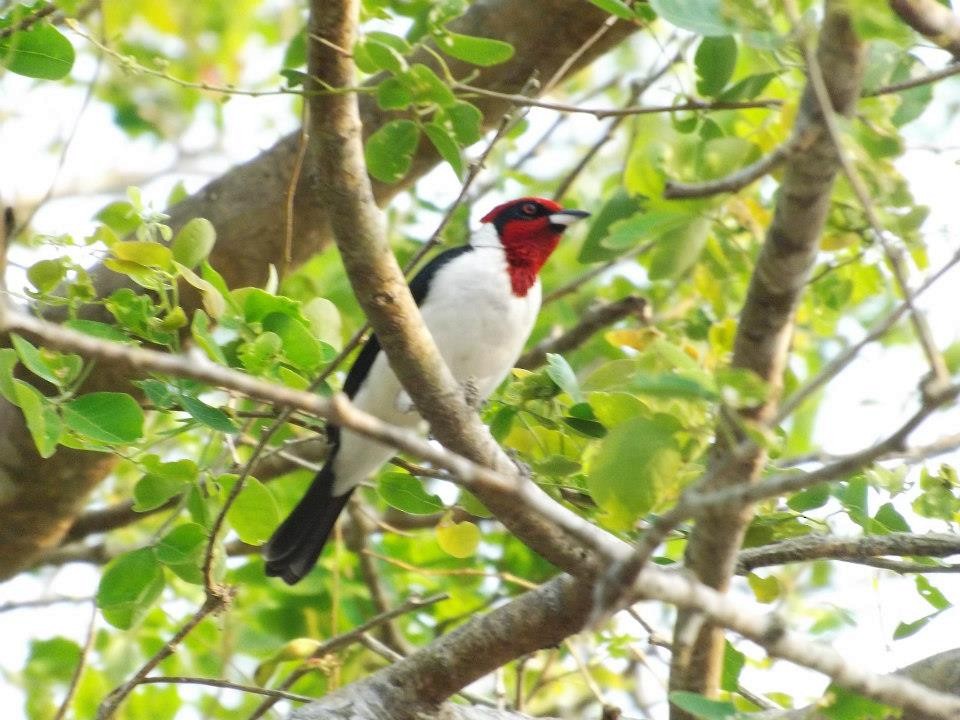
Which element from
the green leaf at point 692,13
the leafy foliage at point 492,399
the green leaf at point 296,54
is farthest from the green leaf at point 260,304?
the green leaf at point 296,54

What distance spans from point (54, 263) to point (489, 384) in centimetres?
158

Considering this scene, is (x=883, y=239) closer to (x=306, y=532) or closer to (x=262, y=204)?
(x=262, y=204)

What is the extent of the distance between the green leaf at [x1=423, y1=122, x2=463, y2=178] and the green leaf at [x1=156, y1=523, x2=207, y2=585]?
1033 mm

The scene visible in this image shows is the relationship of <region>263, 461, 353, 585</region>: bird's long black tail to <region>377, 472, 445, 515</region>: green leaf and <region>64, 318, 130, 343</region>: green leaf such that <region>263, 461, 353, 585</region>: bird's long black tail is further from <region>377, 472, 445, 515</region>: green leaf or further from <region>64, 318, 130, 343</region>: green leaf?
<region>64, 318, 130, 343</region>: green leaf

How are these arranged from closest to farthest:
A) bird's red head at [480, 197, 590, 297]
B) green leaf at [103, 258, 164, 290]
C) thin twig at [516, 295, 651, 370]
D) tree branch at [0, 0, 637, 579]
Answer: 1. green leaf at [103, 258, 164, 290]
2. tree branch at [0, 0, 637, 579]
3. bird's red head at [480, 197, 590, 297]
4. thin twig at [516, 295, 651, 370]

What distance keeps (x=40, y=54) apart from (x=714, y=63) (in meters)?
1.66

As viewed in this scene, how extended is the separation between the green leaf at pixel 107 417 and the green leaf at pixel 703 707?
4.22 ft

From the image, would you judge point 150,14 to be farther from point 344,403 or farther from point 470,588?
point 344,403

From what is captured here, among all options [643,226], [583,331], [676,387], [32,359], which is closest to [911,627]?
[643,226]

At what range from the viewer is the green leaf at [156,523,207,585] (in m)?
3.17

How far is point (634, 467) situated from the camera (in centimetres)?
227

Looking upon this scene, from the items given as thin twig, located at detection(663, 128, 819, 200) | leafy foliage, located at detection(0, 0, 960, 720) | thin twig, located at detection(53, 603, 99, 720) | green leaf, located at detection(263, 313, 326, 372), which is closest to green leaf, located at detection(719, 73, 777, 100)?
leafy foliage, located at detection(0, 0, 960, 720)

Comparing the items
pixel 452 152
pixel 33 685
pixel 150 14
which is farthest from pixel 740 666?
pixel 150 14

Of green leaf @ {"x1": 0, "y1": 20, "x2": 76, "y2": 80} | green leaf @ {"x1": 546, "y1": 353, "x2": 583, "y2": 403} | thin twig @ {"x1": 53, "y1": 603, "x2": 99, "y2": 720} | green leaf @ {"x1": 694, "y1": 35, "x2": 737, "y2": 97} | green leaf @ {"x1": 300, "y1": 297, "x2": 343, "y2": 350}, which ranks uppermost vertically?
green leaf @ {"x1": 694, "y1": 35, "x2": 737, "y2": 97}
